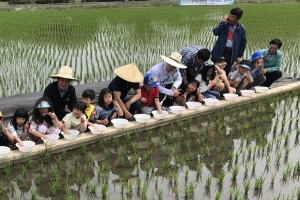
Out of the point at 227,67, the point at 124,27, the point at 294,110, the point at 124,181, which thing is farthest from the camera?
the point at 124,27

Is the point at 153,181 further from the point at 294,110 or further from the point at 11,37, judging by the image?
the point at 11,37

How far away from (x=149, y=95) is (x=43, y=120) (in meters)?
1.43

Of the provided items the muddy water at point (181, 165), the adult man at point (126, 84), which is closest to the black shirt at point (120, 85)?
the adult man at point (126, 84)

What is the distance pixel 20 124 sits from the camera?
3.62 m

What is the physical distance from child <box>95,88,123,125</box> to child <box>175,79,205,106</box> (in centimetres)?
97

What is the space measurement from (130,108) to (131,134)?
1.96 ft

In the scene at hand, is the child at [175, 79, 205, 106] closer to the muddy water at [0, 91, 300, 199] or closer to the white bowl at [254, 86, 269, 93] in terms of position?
the muddy water at [0, 91, 300, 199]

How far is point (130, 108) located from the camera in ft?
15.5

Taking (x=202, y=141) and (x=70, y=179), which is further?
(x=202, y=141)

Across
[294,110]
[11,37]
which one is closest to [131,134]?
[294,110]

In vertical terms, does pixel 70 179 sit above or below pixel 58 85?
below

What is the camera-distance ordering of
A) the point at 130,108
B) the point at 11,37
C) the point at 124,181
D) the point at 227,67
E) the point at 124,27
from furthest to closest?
the point at 124,27
the point at 11,37
the point at 227,67
the point at 130,108
the point at 124,181

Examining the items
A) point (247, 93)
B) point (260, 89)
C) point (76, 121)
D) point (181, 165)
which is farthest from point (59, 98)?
point (260, 89)

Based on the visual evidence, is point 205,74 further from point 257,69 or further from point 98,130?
point 98,130
